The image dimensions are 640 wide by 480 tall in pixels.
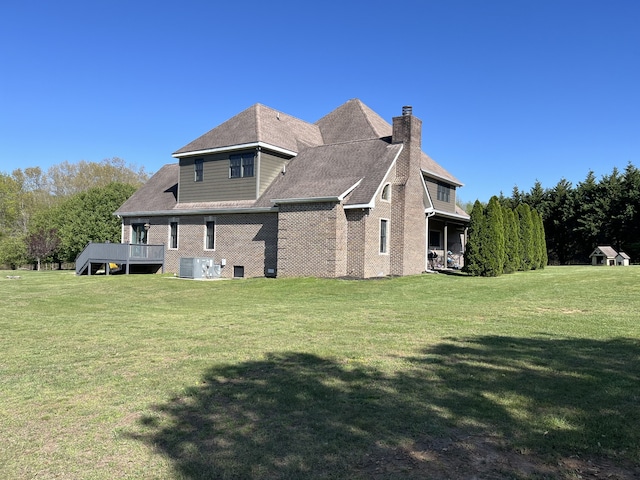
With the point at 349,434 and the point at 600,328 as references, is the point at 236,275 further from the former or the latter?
the point at 349,434

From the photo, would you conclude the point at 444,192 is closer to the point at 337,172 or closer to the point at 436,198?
the point at 436,198

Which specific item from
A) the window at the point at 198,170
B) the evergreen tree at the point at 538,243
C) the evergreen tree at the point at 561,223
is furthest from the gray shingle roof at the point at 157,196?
the evergreen tree at the point at 561,223

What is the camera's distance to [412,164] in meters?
20.6

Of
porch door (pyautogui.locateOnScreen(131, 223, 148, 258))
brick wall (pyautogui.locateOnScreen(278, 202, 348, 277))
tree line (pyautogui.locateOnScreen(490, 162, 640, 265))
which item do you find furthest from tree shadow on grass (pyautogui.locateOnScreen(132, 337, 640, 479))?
tree line (pyautogui.locateOnScreen(490, 162, 640, 265))

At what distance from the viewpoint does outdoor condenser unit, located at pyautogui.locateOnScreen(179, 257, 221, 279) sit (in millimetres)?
21547

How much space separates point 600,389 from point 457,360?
66.6 inches

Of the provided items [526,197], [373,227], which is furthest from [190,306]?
[526,197]

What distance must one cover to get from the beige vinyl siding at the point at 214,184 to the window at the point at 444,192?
10576 millimetres

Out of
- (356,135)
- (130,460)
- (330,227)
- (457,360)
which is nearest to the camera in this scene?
(130,460)

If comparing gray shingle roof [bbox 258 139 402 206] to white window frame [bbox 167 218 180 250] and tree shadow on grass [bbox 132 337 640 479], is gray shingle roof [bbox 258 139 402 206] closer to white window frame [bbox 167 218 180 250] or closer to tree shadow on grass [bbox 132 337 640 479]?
white window frame [bbox 167 218 180 250]

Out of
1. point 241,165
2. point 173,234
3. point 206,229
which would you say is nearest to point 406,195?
point 241,165

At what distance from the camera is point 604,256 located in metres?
33.6

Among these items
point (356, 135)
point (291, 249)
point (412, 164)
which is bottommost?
point (291, 249)

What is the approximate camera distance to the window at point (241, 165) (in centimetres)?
2248
